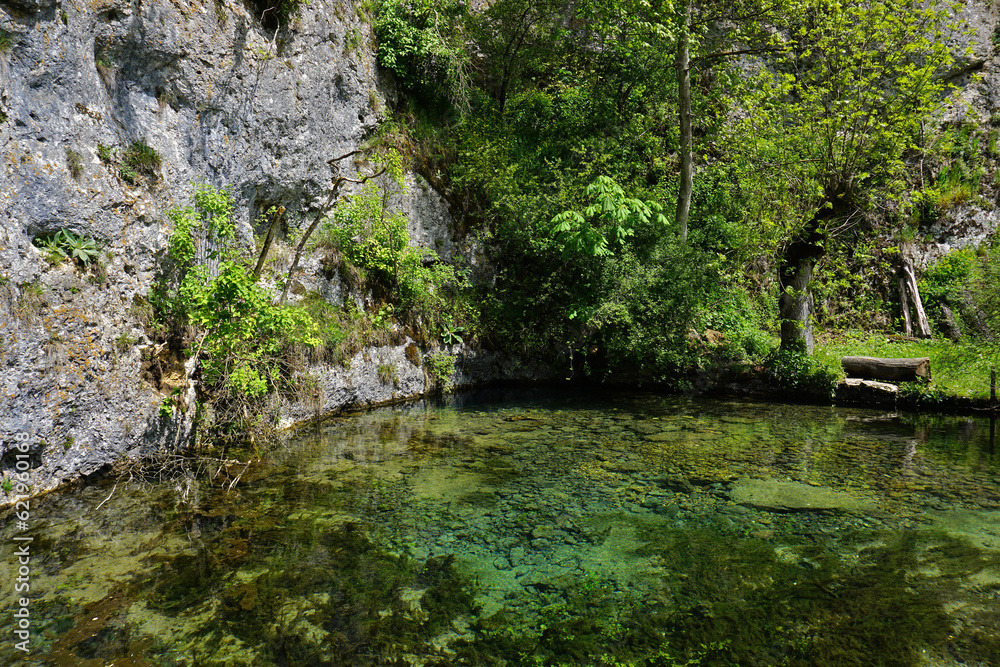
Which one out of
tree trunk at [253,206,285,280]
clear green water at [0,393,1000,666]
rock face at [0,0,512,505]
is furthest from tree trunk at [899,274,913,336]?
tree trunk at [253,206,285,280]

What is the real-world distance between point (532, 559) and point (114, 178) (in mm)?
6948

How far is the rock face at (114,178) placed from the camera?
6.30 meters

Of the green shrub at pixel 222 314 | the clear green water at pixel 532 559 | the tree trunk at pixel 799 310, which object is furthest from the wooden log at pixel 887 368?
the green shrub at pixel 222 314

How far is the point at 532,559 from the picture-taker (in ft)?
17.5

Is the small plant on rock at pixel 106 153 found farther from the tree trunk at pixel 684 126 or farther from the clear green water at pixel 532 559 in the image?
the tree trunk at pixel 684 126

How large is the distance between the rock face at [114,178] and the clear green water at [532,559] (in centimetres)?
96

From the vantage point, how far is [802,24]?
1359cm

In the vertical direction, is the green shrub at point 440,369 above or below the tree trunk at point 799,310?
below

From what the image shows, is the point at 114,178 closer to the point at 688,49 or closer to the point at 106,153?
the point at 106,153

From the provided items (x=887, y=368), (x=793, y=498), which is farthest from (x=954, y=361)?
(x=793, y=498)

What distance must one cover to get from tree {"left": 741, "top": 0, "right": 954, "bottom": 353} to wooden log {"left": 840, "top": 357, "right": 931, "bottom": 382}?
3.00ft

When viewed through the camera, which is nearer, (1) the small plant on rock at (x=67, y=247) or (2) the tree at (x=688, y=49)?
(1) the small plant on rock at (x=67, y=247)

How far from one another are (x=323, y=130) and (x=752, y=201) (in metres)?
10.6

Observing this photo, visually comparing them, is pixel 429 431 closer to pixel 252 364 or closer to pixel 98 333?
pixel 252 364
